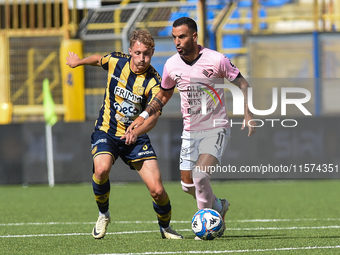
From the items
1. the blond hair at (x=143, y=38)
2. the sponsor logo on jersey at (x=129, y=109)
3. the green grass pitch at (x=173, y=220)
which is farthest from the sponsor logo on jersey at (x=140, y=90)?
the green grass pitch at (x=173, y=220)

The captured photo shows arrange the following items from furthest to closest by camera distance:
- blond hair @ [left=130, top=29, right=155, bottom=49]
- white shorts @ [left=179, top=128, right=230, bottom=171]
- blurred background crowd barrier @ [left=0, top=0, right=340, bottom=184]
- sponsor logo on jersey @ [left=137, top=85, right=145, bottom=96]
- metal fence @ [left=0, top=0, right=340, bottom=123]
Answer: metal fence @ [left=0, top=0, right=340, bottom=123] → blurred background crowd barrier @ [left=0, top=0, right=340, bottom=184] → sponsor logo on jersey @ [left=137, top=85, right=145, bottom=96] → white shorts @ [left=179, top=128, right=230, bottom=171] → blond hair @ [left=130, top=29, right=155, bottom=49]

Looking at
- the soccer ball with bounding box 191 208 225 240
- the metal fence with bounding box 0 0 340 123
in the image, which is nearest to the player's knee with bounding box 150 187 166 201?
Answer: the soccer ball with bounding box 191 208 225 240

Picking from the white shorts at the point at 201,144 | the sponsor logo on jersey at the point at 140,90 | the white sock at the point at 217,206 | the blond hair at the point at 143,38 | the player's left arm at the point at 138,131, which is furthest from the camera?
the white sock at the point at 217,206

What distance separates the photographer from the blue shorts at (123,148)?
6562mm

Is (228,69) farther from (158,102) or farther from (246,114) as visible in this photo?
(158,102)

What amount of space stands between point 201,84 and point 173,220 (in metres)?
2.48

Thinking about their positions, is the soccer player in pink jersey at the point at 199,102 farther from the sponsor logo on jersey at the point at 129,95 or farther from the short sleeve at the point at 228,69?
the sponsor logo on jersey at the point at 129,95

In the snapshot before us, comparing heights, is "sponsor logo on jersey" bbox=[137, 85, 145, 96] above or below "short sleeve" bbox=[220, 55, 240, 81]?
below

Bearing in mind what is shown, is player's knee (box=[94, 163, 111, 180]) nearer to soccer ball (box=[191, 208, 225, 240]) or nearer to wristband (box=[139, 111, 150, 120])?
wristband (box=[139, 111, 150, 120])

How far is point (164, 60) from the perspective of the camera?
1513 cm

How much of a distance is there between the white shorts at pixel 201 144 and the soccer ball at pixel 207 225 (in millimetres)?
542

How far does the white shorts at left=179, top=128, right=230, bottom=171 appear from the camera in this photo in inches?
253

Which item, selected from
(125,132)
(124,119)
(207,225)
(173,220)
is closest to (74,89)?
(173,220)

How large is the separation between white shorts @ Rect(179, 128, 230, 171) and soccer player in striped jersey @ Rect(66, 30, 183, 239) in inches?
12.6
